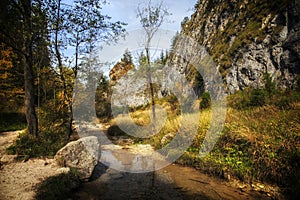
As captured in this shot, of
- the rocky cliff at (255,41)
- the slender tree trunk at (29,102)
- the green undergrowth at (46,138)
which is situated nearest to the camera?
the green undergrowth at (46,138)

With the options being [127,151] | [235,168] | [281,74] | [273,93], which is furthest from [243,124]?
[281,74]

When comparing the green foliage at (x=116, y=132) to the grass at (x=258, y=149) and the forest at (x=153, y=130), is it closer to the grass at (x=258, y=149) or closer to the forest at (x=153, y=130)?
the forest at (x=153, y=130)

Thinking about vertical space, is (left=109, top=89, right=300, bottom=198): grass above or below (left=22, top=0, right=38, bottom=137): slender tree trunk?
below

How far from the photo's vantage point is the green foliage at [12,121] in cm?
1107

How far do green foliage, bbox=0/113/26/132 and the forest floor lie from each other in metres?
5.99

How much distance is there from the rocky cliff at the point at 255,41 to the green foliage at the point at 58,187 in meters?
13.9

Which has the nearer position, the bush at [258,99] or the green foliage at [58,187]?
the green foliage at [58,187]

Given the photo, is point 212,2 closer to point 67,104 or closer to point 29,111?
point 67,104

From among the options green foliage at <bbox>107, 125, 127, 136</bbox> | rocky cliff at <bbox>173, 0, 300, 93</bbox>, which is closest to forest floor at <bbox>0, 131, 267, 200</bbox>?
green foliage at <bbox>107, 125, 127, 136</bbox>

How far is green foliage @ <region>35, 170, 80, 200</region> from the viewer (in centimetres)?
391

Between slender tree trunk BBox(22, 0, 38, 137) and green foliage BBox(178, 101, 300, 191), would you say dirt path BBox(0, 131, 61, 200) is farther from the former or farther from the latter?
green foliage BBox(178, 101, 300, 191)

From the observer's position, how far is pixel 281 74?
13.5m

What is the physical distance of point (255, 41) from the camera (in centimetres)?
1695

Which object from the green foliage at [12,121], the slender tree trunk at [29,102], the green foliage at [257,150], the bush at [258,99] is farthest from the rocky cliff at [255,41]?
the green foliage at [12,121]
